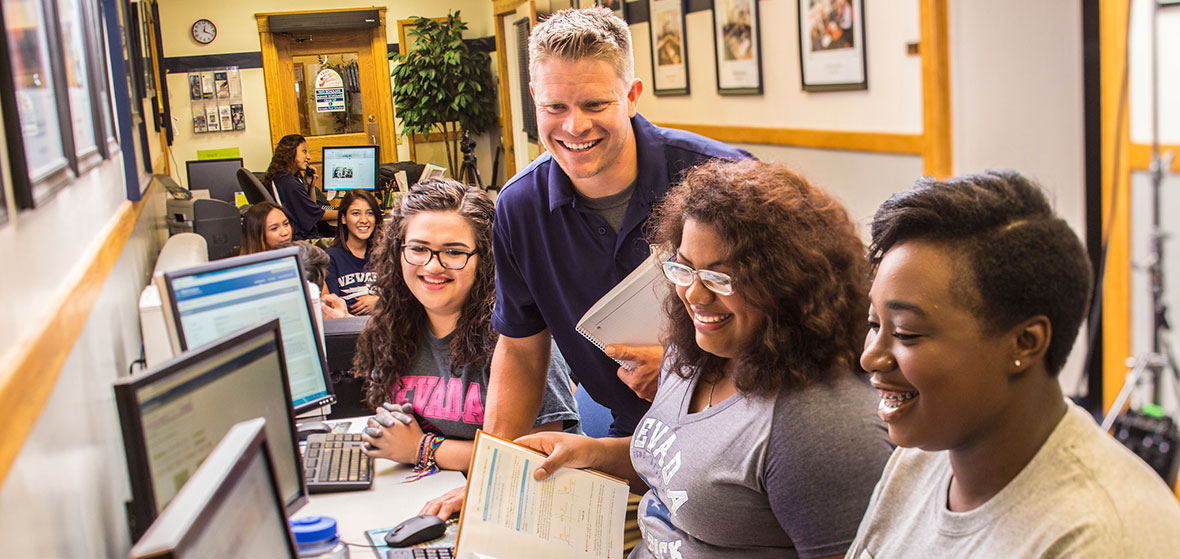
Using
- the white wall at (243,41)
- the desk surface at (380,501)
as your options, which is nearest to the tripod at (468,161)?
the white wall at (243,41)

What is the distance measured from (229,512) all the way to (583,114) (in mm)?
1275

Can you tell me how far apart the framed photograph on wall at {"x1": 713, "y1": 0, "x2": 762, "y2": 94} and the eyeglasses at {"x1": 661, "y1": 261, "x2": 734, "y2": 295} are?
7.84ft

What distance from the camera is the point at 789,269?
1482mm

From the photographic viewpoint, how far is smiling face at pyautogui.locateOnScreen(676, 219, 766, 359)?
155 centimetres

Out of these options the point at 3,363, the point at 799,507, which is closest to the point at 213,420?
the point at 3,363

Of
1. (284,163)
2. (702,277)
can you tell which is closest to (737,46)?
(702,277)

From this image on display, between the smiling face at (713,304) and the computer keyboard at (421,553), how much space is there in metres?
0.61

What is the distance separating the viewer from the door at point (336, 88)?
10.1 m

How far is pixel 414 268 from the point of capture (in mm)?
2447

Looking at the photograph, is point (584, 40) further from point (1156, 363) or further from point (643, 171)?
point (1156, 363)

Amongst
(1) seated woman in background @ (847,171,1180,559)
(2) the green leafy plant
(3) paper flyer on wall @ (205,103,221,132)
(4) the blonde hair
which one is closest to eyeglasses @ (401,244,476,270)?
(4) the blonde hair

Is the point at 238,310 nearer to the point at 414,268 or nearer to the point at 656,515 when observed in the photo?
the point at 414,268

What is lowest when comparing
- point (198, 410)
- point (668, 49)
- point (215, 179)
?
point (198, 410)

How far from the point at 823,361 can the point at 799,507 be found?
0.23 metres
